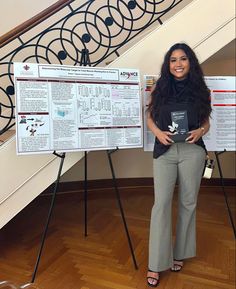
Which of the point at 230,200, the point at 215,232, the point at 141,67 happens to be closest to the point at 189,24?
the point at 141,67

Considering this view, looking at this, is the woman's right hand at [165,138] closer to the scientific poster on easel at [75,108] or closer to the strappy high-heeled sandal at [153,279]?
the scientific poster on easel at [75,108]

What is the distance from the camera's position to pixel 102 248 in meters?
2.49

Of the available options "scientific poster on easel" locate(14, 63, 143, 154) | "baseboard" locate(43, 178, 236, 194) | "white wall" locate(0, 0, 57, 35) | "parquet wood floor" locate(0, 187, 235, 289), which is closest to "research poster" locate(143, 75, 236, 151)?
"scientific poster on easel" locate(14, 63, 143, 154)

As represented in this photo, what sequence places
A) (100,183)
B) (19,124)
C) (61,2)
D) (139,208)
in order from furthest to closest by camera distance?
(100,183) → (139,208) → (61,2) → (19,124)

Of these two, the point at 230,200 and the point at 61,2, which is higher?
the point at 61,2

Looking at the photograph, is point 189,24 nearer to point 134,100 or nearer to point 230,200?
point 134,100

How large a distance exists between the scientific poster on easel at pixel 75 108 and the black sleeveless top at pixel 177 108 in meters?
0.32

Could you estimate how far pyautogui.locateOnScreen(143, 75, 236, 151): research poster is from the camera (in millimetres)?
2400

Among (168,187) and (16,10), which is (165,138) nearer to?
(168,187)

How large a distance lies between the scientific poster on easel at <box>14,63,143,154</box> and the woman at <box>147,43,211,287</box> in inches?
11.1

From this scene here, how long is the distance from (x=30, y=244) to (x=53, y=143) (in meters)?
1.22

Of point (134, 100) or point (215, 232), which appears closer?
point (134, 100)

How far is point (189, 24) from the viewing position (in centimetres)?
241

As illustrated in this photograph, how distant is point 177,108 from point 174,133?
0.58 feet
